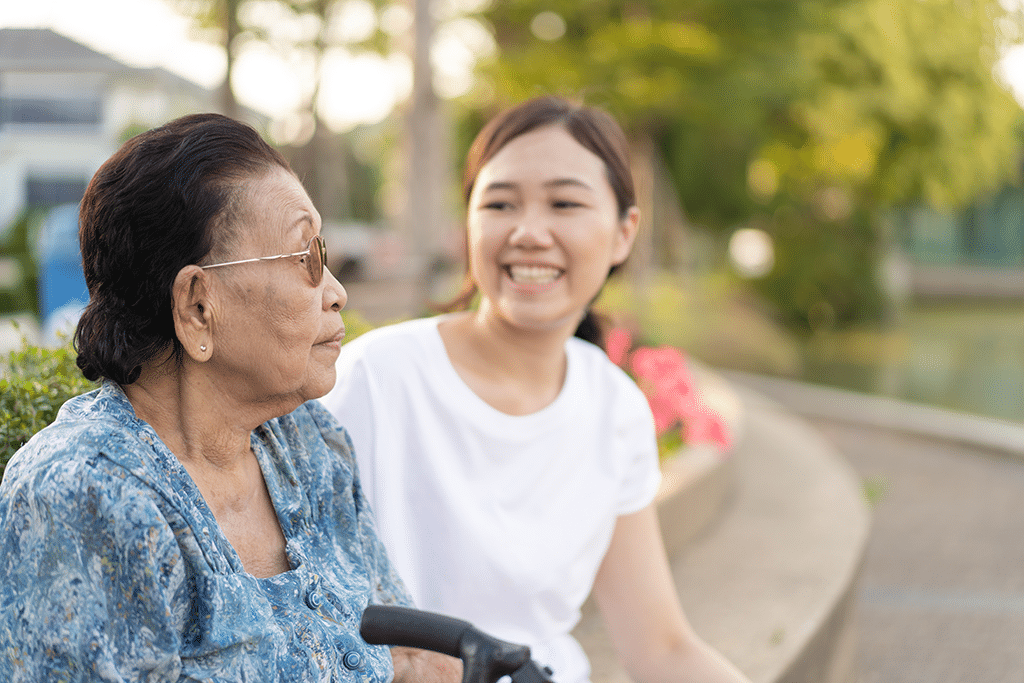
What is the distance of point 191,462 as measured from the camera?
1.38 m

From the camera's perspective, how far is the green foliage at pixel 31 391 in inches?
67.7

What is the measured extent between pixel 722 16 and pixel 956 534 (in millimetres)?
7626

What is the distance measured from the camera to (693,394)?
17.6 feet

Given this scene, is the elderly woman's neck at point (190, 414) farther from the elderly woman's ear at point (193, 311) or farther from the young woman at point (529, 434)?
the young woman at point (529, 434)

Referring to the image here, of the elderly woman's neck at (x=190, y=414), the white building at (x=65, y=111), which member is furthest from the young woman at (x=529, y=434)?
the white building at (x=65, y=111)

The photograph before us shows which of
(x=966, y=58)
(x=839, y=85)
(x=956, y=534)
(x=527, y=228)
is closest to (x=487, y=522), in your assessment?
(x=527, y=228)

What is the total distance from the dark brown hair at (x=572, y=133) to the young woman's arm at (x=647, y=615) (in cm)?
79

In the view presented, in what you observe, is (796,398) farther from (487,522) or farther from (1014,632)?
(487,522)

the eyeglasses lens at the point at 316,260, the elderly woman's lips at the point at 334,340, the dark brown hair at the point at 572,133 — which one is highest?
the dark brown hair at the point at 572,133

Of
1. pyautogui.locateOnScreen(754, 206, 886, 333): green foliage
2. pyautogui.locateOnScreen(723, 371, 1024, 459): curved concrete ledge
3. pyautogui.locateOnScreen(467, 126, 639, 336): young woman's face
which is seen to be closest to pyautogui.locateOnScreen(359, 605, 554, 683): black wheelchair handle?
pyautogui.locateOnScreen(467, 126, 639, 336): young woman's face

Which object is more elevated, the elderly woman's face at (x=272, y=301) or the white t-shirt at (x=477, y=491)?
the elderly woman's face at (x=272, y=301)

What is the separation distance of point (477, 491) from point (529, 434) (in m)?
0.18

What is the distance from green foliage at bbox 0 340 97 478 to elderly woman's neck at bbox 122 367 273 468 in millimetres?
492

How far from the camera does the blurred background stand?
30.1 feet
